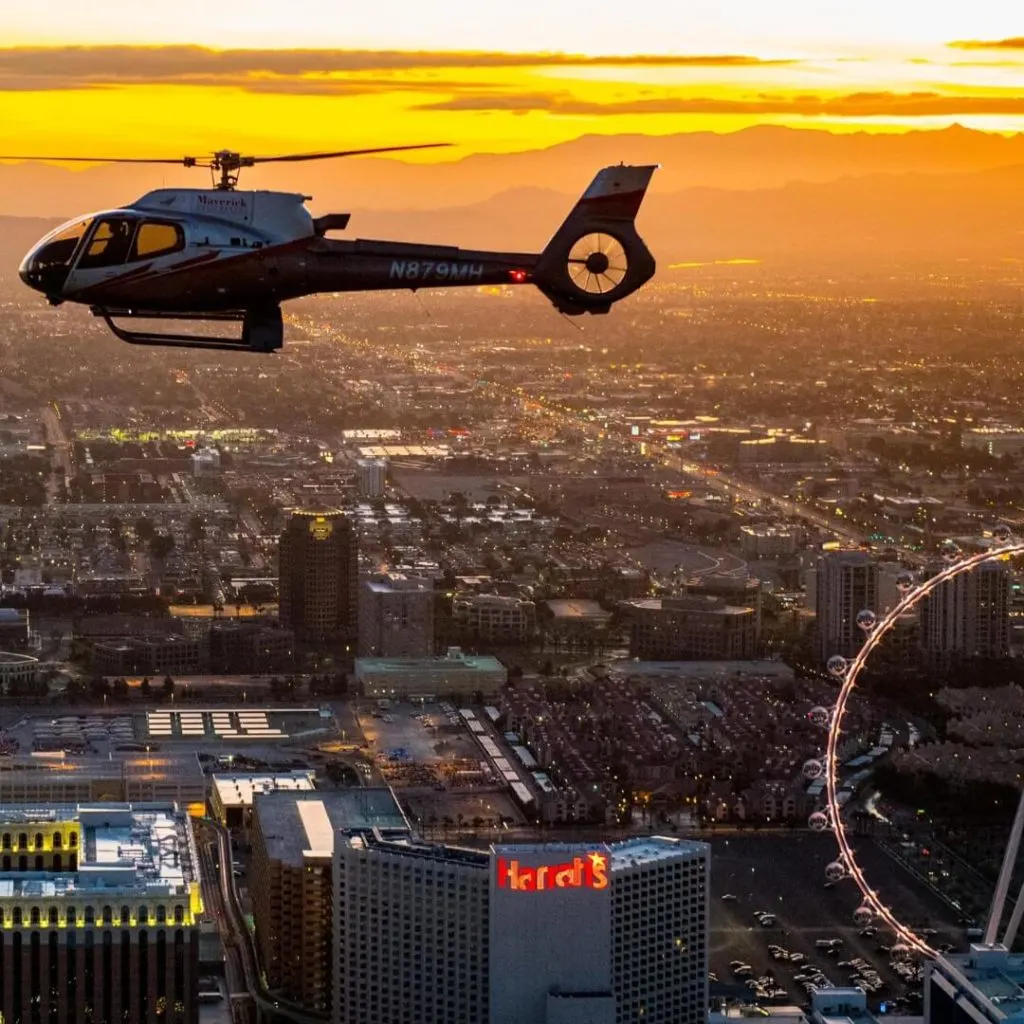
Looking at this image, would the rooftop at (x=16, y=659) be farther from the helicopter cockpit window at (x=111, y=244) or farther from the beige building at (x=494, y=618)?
the helicopter cockpit window at (x=111, y=244)

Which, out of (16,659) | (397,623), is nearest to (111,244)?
(16,659)

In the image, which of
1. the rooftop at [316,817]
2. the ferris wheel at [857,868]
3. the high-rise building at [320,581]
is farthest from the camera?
the high-rise building at [320,581]

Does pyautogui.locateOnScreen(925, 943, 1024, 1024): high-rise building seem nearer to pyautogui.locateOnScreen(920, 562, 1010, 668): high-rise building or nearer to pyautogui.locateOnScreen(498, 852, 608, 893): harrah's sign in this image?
pyautogui.locateOnScreen(498, 852, 608, 893): harrah's sign

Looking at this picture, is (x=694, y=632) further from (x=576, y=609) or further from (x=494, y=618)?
(x=576, y=609)

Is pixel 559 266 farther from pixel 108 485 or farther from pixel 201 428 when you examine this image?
pixel 201 428

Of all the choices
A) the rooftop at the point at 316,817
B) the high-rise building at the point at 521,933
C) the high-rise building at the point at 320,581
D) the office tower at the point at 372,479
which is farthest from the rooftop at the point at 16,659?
the high-rise building at the point at 521,933

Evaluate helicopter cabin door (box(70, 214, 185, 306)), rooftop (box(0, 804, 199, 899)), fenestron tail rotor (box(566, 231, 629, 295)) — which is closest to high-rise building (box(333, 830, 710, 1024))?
rooftop (box(0, 804, 199, 899))
